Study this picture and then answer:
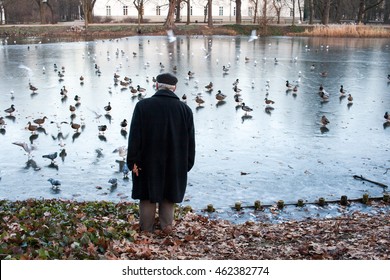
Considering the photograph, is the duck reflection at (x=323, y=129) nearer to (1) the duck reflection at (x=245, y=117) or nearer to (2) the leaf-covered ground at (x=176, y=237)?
(1) the duck reflection at (x=245, y=117)

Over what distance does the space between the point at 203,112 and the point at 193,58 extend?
1587 centimetres

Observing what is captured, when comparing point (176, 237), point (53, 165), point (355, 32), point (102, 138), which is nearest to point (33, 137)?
point (102, 138)

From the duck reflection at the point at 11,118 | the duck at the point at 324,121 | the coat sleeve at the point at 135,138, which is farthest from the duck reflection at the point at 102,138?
the coat sleeve at the point at 135,138

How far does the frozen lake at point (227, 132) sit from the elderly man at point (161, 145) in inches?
132

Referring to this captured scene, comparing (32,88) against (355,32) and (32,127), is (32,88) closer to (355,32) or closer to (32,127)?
(32,127)

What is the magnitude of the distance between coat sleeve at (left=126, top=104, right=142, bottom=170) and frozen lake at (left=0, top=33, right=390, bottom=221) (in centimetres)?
366

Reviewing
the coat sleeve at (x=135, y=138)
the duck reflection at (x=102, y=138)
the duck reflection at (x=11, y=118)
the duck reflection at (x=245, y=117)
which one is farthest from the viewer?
the duck reflection at (x=245, y=117)

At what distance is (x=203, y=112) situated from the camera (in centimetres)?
1706

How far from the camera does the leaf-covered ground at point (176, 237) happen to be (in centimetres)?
558

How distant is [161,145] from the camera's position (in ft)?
19.9

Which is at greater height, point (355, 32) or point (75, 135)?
point (355, 32)

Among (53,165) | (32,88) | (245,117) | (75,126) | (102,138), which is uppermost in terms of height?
(32,88)

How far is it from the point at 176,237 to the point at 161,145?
1.27 meters

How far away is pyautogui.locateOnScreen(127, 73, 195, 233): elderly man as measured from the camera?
5988mm
